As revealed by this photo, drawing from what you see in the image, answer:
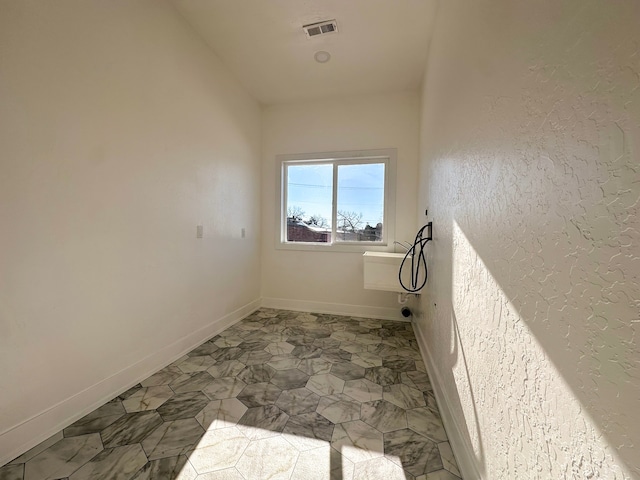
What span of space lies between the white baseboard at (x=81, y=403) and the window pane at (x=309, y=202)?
1.81 m

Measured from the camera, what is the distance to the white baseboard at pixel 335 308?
10.8 feet

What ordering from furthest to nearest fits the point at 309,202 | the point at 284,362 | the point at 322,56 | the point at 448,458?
the point at 309,202 → the point at 322,56 → the point at 284,362 → the point at 448,458

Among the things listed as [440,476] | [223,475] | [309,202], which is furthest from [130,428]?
[309,202]

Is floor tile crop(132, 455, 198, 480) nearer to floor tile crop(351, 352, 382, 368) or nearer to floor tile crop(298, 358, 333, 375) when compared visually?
floor tile crop(298, 358, 333, 375)

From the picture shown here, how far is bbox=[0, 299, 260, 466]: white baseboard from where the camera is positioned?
1.25 metres

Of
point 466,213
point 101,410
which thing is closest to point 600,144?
point 466,213

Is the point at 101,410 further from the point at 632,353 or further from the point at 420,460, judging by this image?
the point at 632,353

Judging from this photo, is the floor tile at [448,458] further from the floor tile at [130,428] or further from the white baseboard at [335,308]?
the white baseboard at [335,308]

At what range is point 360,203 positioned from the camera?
343 cm

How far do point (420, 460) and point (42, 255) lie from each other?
2.16m

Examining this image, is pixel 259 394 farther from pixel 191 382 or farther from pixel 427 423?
pixel 427 423

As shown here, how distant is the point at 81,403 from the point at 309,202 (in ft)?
9.34

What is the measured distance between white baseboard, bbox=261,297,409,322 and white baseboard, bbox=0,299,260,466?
133 cm

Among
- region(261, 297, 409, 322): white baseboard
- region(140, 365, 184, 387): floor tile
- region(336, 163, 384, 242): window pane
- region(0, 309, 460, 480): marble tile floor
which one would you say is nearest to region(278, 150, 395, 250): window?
region(336, 163, 384, 242): window pane
